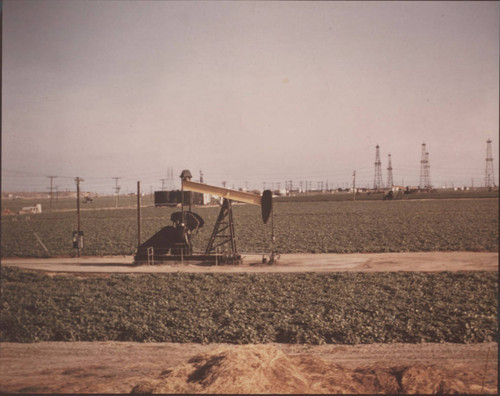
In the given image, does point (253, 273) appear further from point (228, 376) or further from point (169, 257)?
point (228, 376)

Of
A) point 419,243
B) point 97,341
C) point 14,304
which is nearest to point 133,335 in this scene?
point 97,341

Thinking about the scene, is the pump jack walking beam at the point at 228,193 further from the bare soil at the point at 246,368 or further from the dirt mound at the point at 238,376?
the dirt mound at the point at 238,376

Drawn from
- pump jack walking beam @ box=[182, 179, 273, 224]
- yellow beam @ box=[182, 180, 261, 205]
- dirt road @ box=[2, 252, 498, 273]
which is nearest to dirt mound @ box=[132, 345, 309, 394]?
dirt road @ box=[2, 252, 498, 273]

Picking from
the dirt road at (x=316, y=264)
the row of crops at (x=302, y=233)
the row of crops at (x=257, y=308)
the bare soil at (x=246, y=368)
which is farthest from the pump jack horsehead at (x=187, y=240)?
the bare soil at (x=246, y=368)

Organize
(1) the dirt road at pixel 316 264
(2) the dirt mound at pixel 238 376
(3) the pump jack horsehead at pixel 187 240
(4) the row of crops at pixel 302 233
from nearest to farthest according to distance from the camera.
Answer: (2) the dirt mound at pixel 238 376
(1) the dirt road at pixel 316 264
(3) the pump jack horsehead at pixel 187 240
(4) the row of crops at pixel 302 233

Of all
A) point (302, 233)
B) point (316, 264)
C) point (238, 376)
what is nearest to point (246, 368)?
point (238, 376)

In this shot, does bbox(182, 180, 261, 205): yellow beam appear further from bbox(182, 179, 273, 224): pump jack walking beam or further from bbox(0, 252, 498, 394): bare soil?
bbox(0, 252, 498, 394): bare soil
